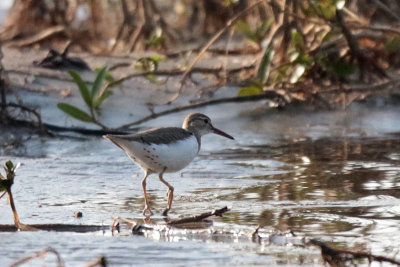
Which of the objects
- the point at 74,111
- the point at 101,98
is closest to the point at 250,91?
the point at 101,98

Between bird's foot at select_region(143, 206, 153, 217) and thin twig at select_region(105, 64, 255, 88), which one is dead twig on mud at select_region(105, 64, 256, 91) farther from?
bird's foot at select_region(143, 206, 153, 217)

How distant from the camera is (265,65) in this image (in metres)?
8.53

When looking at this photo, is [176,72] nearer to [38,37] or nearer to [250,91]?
[250,91]

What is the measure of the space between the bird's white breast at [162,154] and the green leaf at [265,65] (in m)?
2.56

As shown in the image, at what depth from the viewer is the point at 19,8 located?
39.3 feet

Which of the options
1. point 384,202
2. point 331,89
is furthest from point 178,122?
point 384,202

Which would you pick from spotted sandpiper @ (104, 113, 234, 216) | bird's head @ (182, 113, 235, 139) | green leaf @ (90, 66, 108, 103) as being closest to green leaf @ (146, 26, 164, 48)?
green leaf @ (90, 66, 108, 103)

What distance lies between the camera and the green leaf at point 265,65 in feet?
28.0

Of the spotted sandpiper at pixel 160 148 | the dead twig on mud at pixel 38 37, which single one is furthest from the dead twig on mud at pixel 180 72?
the dead twig on mud at pixel 38 37

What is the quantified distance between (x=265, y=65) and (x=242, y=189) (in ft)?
8.00

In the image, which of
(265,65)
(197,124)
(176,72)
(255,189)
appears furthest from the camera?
(176,72)

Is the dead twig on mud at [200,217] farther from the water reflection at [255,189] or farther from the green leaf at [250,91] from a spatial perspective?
the green leaf at [250,91]

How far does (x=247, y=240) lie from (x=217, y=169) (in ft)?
7.52

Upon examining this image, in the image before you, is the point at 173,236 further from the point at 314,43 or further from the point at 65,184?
the point at 314,43
